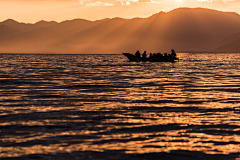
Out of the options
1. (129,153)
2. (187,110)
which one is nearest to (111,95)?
(187,110)

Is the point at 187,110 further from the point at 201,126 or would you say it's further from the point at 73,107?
the point at 73,107

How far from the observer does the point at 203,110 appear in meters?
17.0

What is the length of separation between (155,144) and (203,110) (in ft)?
21.7

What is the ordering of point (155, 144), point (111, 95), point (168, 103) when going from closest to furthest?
1. point (155, 144)
2. point (168, 103)
3. point (111, 95)

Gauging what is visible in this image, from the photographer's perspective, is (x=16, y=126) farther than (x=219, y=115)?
No

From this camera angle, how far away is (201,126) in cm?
1337

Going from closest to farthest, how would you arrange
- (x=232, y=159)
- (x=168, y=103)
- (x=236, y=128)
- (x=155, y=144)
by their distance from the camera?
(x=232, y=159), (x=155, y=144), (x=236, y=128), (x=168, y=103)

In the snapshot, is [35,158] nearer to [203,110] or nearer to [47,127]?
[47,127]

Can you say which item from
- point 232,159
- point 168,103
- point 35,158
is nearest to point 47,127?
point 35,158

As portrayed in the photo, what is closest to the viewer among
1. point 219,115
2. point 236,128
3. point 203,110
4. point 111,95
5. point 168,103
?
point 236,128

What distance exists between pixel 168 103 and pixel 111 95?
4672 millimetres

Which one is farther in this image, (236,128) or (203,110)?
(203,110)

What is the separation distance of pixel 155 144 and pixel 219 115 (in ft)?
18.6

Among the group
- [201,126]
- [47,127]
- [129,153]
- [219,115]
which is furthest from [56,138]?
[219,115]
